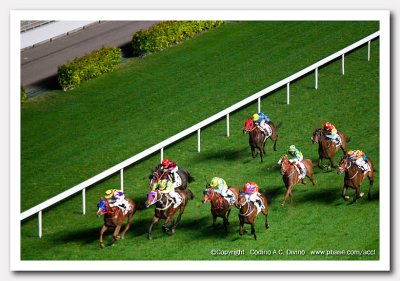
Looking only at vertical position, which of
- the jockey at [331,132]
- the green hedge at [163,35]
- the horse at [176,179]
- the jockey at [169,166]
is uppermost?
the green hedge at [163,35]

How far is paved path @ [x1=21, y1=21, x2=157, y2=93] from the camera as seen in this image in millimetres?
31750

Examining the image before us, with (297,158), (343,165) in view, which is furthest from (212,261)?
(343,165)

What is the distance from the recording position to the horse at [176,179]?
3011 cm

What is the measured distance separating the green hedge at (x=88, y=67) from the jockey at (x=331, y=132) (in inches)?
149

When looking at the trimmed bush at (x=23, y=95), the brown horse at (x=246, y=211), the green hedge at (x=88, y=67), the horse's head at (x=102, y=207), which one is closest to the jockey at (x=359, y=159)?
the brown horse at (x=246, y=211)

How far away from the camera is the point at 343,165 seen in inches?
1196

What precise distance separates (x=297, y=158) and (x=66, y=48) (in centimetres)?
462

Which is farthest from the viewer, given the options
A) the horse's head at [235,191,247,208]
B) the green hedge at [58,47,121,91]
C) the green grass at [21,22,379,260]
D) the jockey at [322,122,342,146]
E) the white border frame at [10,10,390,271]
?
the green hedge at [58,47,121,91]

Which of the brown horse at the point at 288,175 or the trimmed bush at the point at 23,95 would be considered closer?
the brown horse at the point at 288,175

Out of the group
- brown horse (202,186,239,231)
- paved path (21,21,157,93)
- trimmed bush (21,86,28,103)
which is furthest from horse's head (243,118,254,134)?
trimmed bush (21,86,28,103)

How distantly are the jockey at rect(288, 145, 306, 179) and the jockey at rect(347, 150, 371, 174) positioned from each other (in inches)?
28.5

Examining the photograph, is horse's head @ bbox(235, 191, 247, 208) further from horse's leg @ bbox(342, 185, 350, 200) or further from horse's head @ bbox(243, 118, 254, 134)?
horse's head @ bbox(243, 118, 254, 134)

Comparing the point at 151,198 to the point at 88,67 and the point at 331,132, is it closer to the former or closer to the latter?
the point at 331,132

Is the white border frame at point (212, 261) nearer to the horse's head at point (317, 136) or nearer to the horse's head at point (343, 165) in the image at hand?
the horse's head at point (343, 165)
